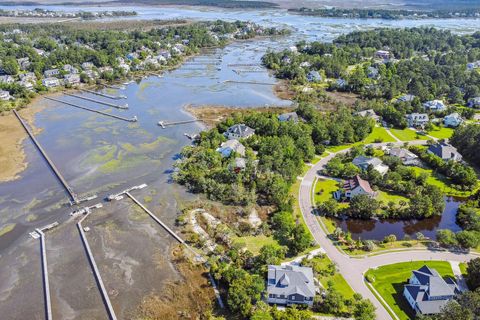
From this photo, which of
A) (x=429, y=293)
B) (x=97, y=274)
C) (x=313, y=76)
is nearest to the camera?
(x=429, y=293)

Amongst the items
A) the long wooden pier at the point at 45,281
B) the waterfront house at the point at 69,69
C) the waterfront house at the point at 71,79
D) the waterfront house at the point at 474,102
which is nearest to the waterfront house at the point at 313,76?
the waterfront house at the point at 474,102

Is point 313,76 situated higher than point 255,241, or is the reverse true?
point 313,76

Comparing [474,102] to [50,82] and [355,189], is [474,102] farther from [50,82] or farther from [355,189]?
[50,82]

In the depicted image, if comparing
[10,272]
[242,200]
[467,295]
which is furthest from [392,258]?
[10,272]

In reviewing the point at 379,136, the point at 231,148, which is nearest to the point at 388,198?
the point at 379,136

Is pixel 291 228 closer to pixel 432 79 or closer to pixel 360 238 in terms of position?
pixel 360 238

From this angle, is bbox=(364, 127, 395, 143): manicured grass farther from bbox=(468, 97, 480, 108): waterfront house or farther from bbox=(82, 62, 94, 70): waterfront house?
bbox=(82, 62, 94, 70): waterfront house

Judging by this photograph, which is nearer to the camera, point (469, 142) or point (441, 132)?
point (469, 142)
